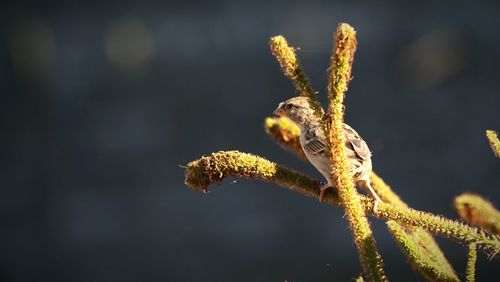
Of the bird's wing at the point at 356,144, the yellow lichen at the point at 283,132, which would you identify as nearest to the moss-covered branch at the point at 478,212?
the yellow lichen at the point at 283,132

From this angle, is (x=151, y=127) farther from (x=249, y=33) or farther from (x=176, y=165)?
(x=249, y=33)

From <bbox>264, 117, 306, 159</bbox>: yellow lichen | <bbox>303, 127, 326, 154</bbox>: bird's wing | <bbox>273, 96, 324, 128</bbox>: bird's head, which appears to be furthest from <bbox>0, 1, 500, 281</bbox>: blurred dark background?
<bbox>264, 117, 306, 159</bbox>: yellow lichen

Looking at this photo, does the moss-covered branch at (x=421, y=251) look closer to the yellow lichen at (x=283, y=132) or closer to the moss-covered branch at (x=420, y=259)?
the moss-covered branch at (x=420, y=259)

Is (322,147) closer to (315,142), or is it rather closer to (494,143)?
(315,142)

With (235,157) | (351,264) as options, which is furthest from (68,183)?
(235,157)

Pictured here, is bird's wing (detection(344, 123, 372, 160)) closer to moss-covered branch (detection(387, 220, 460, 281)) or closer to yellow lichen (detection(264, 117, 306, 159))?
yellow lichen (detection(264, 117, 306, 159))

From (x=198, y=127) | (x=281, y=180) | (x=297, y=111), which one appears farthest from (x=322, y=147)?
(x=198, y=127)
